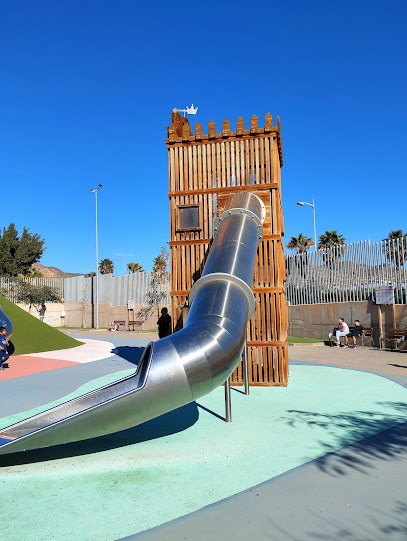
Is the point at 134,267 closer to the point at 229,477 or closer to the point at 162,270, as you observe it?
the point at 162,270

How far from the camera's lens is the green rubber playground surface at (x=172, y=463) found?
13.7 feet

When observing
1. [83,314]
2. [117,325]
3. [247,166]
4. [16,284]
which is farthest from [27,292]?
[247,166]

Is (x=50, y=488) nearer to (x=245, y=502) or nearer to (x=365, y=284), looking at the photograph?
(x=245, y=502)

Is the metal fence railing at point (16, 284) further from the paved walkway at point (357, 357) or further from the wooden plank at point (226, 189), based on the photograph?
the wooden plank at point (226, 189)

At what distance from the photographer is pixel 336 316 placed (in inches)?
927

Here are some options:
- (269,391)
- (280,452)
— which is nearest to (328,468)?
(280,452)

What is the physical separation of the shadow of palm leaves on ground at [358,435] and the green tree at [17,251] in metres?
51.7

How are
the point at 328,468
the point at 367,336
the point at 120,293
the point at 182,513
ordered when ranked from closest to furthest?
the point at 182,513, the point at 328,468, the point at 367,336, the point at 120,293

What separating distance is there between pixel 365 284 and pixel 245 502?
19.1 m

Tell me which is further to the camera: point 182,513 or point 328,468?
A: point 328,468

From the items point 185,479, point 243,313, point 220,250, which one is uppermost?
point 220,250

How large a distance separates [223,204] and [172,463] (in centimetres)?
693

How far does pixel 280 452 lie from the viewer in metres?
5.94

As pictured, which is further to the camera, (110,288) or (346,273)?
(110,288)
